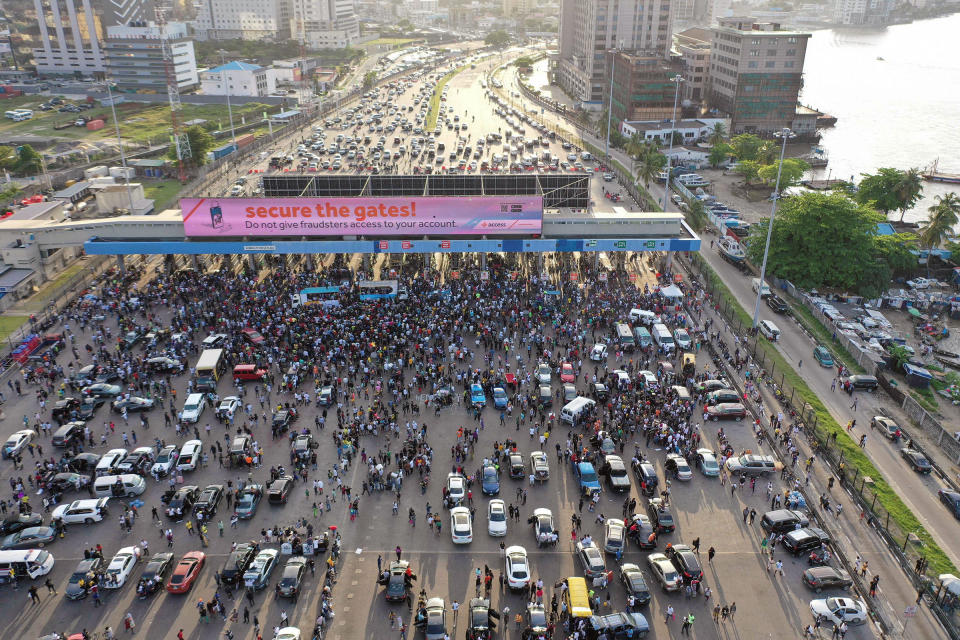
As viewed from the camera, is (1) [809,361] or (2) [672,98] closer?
(1) [809,361]

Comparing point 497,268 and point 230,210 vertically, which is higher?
point 230,210

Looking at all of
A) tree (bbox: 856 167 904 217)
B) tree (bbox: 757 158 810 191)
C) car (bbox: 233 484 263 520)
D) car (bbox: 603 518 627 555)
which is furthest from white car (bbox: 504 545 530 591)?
tree (bbox: 757 158 810 191)

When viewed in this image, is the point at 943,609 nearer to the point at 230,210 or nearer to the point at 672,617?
the point at 672,617

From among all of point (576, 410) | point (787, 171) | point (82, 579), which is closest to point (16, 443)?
point (82, 579)

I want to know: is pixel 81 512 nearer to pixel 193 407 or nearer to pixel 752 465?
pixel 193 407

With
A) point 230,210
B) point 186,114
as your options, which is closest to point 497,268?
point 230,210

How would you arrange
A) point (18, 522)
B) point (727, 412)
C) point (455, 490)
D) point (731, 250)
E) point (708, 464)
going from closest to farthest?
point (18, 522)
point (455, 490)
point (708, 464)
point (727, 412)
point (731, 250)
